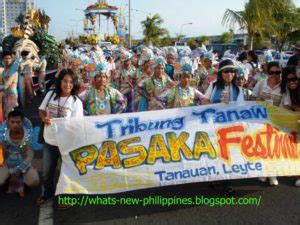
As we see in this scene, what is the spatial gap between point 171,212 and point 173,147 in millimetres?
681

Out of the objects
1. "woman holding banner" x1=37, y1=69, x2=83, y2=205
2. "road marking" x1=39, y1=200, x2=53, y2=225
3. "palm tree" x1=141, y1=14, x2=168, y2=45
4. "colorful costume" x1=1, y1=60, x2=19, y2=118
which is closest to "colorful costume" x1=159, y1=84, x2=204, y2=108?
"woman holding banner" x1=37, y1=69, x2=83, y2=205

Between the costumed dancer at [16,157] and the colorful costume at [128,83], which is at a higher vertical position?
the colorful costume at [128,83]

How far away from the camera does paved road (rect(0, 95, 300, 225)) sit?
399 centimetres

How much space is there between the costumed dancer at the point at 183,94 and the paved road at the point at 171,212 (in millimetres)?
1213

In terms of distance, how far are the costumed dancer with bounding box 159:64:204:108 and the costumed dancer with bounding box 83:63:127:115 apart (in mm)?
787

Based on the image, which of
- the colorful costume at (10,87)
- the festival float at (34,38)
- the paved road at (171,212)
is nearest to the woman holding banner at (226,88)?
the paved road at (171,212)

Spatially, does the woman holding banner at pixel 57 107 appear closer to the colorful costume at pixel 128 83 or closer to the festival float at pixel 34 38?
the colorful costume at pixel 128 83

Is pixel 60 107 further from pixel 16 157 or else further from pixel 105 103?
pixel 16 157

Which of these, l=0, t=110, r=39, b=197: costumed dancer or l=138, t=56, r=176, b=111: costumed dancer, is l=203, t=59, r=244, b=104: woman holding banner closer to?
l=138, t=56, r=176, b=111: costumed dancer

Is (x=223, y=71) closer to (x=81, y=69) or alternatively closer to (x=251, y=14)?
(x=81, y=69)

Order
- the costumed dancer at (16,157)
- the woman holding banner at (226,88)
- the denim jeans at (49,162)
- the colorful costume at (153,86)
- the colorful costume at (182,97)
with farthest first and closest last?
the colorful costume at (153,86) < the colorful costume at (182,97) < the woman holding banner at (226,88) < the costumed dancer at (16,157) < the denim jeans at (49,162)

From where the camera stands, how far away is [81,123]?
422 centimetres

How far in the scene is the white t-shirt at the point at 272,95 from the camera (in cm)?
519

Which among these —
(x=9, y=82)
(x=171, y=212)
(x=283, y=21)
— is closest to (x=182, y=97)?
(x=171, y=212)
